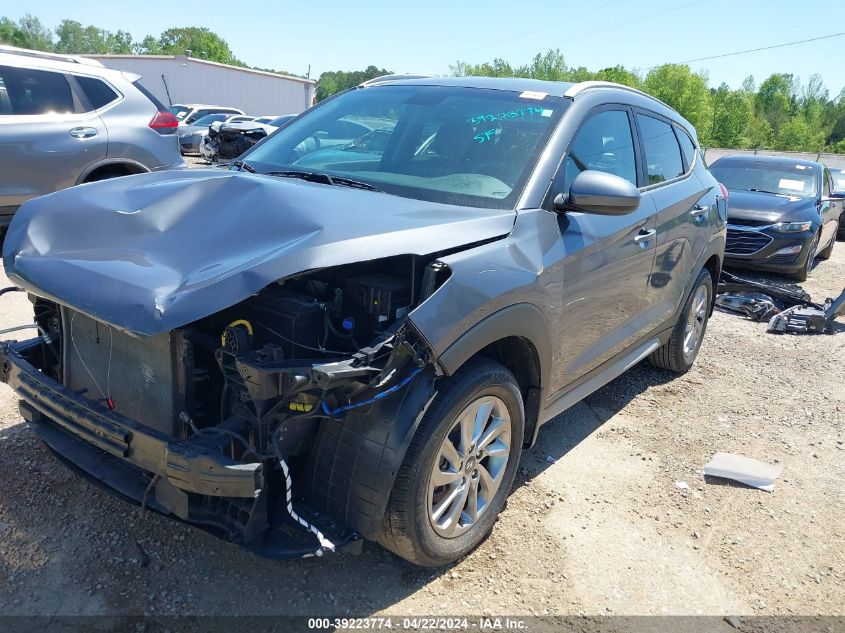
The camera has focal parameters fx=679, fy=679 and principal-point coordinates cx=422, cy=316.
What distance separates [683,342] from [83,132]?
6.05m

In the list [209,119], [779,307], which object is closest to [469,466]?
[779,307]

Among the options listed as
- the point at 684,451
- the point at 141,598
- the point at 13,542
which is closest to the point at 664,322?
the point at 684,451

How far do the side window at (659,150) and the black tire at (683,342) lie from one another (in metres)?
0.90

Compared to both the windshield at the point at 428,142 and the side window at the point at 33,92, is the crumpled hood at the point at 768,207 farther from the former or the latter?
the side window at the point at 33,92

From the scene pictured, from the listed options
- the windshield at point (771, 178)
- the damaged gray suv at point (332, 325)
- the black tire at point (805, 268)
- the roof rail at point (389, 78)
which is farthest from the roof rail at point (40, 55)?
the black tire at point (805, 268)

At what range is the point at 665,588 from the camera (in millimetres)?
2902

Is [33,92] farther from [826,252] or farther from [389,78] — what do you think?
[826,252]

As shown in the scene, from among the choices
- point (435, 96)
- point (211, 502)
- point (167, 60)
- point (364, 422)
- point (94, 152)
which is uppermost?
point (167, 60)

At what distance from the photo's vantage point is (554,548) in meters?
3.09

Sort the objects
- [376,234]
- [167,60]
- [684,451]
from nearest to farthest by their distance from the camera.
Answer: [376,234], [684,451], [167,60]

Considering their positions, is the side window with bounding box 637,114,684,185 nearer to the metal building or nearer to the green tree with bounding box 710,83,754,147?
the metal building

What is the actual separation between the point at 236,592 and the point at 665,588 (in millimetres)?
1783

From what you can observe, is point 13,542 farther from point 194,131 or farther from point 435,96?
point 194,131

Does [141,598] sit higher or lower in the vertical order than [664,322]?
lower
